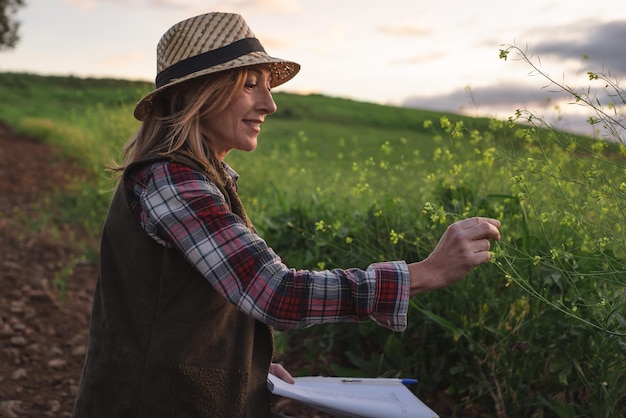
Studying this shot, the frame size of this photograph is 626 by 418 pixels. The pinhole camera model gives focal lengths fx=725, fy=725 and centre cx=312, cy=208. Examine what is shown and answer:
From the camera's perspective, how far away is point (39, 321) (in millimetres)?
4672

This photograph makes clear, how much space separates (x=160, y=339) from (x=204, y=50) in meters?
0.77

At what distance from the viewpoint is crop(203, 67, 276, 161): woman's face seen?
1959 millimetres

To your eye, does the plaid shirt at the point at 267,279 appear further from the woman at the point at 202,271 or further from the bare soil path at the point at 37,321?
the bare soil path at the point at 37,321

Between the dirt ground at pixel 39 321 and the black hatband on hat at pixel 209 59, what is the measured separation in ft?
6.18

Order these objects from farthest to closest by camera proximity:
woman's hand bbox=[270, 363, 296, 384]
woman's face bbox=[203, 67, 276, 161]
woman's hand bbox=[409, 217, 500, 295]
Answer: woman's hand bbox=[270, 363, 296, 384] < woman's face bbox=[203, 67, 276, 161] < woman's hand bbox=[409, 217, 500, 295]

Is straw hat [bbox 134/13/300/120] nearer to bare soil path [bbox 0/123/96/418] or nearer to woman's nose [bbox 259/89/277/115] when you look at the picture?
woman's nose [bbox 259/89/277/115]

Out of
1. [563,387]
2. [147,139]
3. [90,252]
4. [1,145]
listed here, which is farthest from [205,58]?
[1,145]

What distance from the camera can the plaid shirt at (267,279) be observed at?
66.1 inches

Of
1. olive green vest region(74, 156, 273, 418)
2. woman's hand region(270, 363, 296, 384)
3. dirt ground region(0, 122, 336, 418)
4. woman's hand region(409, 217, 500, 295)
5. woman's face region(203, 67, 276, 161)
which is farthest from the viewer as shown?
dirt ground region(0, 122, 336, 418)

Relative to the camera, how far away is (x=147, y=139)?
6.59 feet

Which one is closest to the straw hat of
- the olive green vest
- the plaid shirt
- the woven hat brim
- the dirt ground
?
the woven hat brim

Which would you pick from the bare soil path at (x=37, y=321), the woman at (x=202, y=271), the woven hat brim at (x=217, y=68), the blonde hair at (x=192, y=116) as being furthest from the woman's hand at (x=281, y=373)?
the bare soil path at (x=37, y=321)

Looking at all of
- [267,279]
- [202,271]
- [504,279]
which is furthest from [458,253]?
[504,279]

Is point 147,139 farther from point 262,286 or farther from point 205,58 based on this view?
point 262,286
